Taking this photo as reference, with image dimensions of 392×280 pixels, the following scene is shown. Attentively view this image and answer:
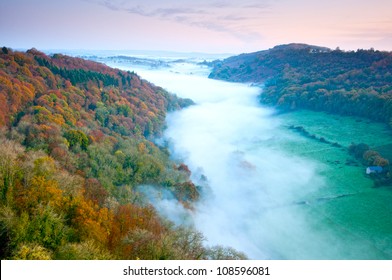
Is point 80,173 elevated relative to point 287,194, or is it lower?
elevated

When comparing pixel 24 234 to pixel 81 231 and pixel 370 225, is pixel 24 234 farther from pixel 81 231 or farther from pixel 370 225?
pixel 370 225

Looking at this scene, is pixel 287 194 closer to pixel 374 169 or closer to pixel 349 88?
pixel 374 169

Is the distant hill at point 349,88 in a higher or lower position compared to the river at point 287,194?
higher

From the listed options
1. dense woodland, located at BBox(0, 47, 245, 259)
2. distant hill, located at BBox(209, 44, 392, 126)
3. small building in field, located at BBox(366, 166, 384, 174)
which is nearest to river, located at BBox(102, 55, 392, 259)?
small building in field, located at BBox(366, 166, 384, 174)

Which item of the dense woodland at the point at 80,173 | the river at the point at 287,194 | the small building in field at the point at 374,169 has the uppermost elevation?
the dense woodland at the point at 80,173

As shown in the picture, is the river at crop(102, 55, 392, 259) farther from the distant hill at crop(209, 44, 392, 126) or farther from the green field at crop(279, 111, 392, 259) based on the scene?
the distant hill at crop(209, 44, 392, 126)

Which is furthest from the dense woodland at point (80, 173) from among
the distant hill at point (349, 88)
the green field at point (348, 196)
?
the distant hill at point (349, 88)

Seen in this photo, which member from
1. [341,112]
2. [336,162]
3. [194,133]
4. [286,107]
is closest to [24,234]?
[336,162]

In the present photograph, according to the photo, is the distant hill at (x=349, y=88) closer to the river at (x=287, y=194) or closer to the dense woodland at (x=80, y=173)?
the river at (x=287, y=194)

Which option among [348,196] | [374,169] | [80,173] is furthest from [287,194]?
[80,173]
